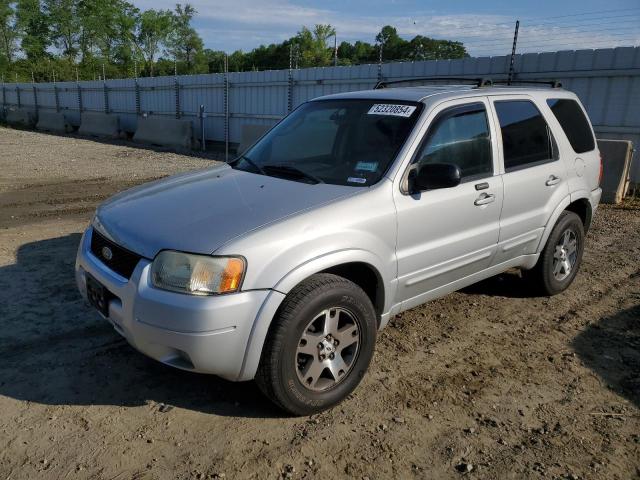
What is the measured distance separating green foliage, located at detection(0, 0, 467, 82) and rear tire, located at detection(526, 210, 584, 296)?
50415mm

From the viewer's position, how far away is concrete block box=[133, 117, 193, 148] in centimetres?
1792

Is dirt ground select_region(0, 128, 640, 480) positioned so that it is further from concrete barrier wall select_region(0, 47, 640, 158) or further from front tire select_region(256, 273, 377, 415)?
concrete barrier wall select_region(0, 47, 640, 158)

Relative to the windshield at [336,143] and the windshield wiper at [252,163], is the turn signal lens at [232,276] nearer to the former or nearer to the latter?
the windshield at [336,143]

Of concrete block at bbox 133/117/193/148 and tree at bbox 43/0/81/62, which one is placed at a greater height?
tree at bbox 43/0/81/62

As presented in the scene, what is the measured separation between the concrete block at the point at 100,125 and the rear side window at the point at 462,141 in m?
21.5

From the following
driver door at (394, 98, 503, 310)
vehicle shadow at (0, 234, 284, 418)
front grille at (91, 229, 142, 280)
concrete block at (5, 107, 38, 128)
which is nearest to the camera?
front grille at (91, 229, 142, 280)

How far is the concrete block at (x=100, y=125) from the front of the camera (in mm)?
22859

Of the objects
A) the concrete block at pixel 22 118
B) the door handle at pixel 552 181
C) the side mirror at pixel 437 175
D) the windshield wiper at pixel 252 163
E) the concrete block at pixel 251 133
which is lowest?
the concrete block at pixel 22 118

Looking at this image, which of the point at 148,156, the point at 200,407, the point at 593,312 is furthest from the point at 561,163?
the point at 148,156

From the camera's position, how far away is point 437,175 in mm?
3289

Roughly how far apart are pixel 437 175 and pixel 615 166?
7.15 metres

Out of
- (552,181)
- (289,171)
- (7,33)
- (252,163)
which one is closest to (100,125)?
(252,163)

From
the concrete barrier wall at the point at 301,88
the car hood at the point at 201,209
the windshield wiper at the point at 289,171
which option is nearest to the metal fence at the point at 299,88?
the concrete barrier wall at the point at 301,88

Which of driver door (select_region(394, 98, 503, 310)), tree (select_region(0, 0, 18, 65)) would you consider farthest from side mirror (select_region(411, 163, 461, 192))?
tree (select_region(0, 0, 18, 65))
